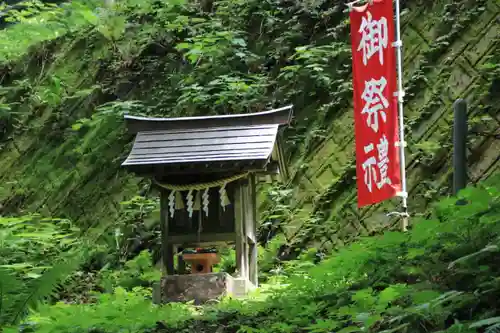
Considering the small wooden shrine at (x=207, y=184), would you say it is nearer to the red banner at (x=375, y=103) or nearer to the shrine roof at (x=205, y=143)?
the shrine roof at (x=205, y=143)

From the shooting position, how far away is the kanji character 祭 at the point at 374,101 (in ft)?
33.3

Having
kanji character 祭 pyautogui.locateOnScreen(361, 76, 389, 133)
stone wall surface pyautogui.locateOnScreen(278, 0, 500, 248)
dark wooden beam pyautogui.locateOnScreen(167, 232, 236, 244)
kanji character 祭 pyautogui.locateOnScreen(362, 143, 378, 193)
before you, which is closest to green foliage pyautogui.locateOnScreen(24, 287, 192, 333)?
dark wooden beam pyautogui.locateOnScreen(167, 232, 236, 244)

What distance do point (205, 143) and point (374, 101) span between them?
2.37 meters

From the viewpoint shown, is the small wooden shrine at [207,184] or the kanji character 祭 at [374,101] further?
the kanji character 祭 at [374,101]

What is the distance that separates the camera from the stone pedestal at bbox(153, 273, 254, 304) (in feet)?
29.7

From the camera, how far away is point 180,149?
9.77m

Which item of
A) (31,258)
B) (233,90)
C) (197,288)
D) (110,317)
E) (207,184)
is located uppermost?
(233,90)

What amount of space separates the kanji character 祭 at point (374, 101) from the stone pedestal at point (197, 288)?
280cm

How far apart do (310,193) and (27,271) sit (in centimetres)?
456

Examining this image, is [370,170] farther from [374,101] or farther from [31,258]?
[31,258]

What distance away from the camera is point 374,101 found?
10242mm

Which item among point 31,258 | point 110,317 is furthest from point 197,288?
point 31,258

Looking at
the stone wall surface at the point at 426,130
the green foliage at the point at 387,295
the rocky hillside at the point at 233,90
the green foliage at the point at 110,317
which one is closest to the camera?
the green foliage at the point at 387,295

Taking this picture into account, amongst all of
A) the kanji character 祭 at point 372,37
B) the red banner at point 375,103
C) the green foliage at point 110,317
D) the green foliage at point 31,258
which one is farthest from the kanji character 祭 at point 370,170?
the green foliage at point 31,258
